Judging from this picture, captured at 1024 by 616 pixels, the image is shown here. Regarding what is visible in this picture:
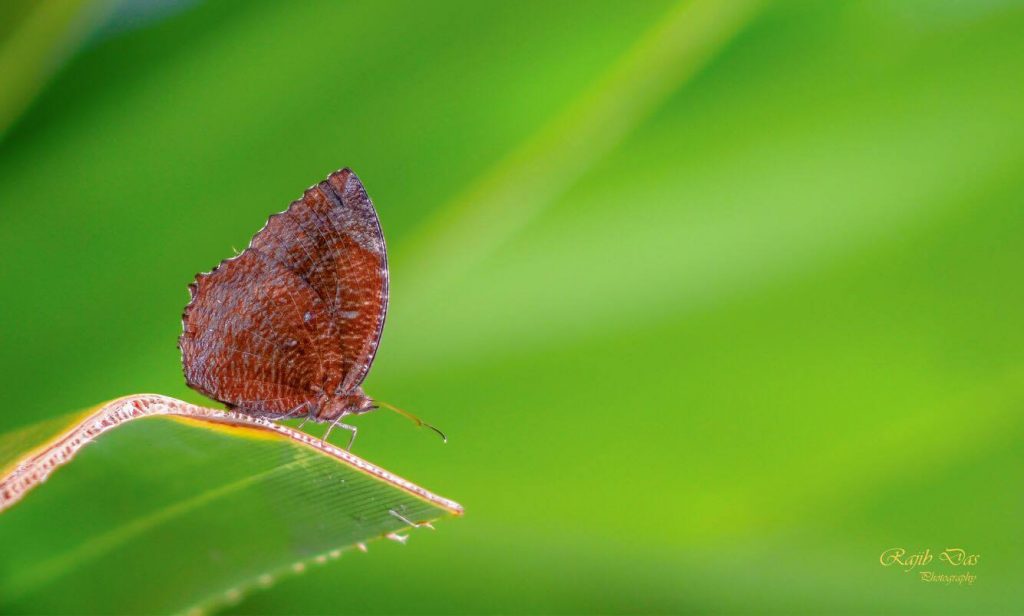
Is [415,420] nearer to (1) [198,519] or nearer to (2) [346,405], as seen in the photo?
(2) [346,405]

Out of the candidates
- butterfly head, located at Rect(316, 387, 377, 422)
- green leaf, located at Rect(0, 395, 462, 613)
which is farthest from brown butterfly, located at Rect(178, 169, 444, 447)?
green leaf, located at Rect(0, 395, 462, 613)

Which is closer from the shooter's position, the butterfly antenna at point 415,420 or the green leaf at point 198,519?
the green leaf at point 198,519

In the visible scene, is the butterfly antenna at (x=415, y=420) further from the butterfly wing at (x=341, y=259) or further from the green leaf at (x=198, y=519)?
the green leaf at (x=198, y=519)

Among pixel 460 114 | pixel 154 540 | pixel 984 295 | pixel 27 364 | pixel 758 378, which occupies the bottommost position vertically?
pixel 154 540

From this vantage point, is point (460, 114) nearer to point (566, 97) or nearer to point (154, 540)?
point (566, 97)

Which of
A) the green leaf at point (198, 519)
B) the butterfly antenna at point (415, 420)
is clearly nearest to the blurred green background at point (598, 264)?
the butterfly antenna at point (415, 420)

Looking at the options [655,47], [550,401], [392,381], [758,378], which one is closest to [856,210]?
[758,378]

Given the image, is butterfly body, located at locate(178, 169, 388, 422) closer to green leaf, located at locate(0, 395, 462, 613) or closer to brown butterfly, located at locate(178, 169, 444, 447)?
brown butterfly, located at locate(178, 169, 444, 447)
